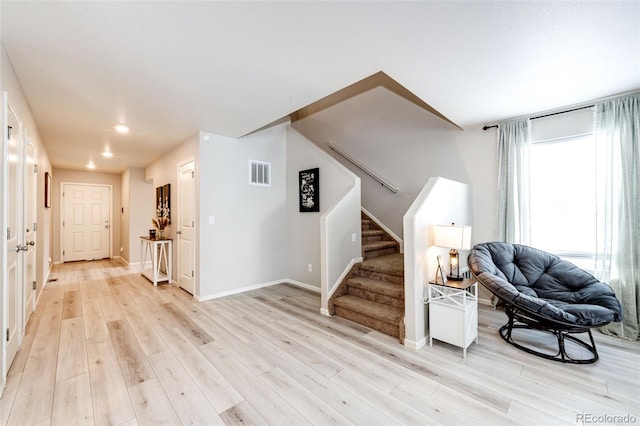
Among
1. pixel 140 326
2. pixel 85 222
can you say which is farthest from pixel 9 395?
pixel 85 222

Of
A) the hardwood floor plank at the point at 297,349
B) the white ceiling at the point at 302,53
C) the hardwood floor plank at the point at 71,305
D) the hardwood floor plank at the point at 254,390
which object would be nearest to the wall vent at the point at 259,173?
the white ceiling at the point at 302,53

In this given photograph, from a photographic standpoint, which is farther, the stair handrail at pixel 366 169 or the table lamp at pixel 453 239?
the stair handrail at pixel 366 169

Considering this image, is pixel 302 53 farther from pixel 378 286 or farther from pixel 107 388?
pixel 107 388

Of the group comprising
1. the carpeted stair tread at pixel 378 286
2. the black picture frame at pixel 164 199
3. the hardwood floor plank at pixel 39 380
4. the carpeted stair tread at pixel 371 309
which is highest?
the black picture frame at pixel 164 199

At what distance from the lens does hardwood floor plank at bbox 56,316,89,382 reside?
Result: 2.09 meters

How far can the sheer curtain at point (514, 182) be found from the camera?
3.24 meters

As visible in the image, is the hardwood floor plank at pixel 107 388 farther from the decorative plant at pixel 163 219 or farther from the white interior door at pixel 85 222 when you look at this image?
the white interior door at pixel 85 222

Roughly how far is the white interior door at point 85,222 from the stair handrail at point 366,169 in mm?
6785

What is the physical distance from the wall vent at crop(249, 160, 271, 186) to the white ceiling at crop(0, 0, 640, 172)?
1.31 meters

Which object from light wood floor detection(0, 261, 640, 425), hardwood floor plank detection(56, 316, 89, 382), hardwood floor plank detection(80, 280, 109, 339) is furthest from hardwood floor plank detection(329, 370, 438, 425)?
hardwood floor plank detection(80, 280, 109, 339)

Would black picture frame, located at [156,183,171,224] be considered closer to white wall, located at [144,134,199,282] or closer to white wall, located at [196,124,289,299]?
white wall, located at [144,134,199,282]

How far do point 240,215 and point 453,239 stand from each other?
10.3ft

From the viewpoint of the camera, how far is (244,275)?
14.1ft

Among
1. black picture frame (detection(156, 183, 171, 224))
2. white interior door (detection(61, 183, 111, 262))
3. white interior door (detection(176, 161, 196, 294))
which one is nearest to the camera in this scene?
white interior door (detection(176, 161, 196, 294))
